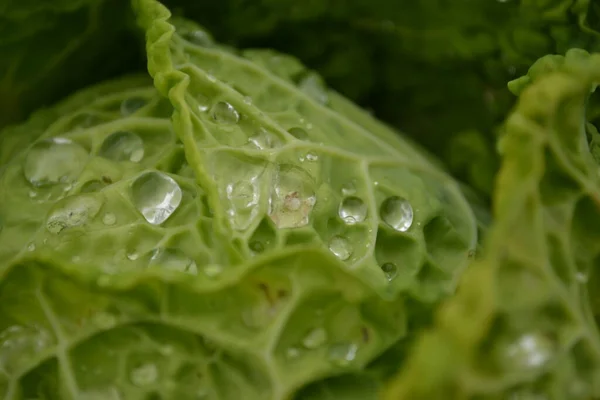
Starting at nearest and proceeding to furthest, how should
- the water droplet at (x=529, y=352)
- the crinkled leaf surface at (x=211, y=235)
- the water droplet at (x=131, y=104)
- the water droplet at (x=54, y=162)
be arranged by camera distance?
the water droplet at (x=529, y=352) < the crinkled leaf surface at (x=211, y=235) < the water droplet at (x=54, y=162) < the water droplet at (x=131, y=104)

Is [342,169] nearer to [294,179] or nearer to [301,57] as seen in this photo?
[294,179]

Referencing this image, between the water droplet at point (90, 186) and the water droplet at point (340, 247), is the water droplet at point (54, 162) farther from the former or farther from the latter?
the water droplet at point (340, 247)

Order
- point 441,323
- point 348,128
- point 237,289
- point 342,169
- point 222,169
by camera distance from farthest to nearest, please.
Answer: point 348,128 < point 342,169 < point 222,169 < point 237,289 < point 441,323

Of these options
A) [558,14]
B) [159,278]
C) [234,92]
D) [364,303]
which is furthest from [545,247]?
[558,14]

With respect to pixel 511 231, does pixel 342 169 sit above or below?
below

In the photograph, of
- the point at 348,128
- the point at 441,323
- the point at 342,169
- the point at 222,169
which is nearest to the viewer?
the point at 441,323

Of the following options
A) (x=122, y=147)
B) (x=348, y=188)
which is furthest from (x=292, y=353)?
(x=122, y=147)

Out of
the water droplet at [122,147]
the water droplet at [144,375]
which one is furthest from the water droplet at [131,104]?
the water droplet at [144,375]

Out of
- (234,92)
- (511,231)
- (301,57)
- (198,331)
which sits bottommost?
(301,57)
